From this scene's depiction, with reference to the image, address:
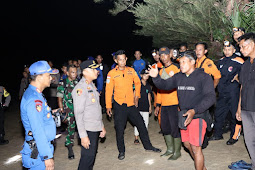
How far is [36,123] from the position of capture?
2924mm

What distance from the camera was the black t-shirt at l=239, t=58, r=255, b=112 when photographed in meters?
3.97

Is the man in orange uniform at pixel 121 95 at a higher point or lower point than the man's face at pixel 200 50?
lower

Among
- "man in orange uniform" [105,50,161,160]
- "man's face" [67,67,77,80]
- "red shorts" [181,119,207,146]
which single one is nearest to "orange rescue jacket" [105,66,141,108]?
"man in orange uniform" [105,50,161,160]

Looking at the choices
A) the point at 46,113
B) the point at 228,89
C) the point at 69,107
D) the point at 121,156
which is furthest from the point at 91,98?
the point at 228,89

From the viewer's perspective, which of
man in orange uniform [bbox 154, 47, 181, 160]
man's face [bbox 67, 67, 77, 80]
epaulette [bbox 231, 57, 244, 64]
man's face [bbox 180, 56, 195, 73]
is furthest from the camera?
epaulette [bbox 231, 57, 244, 64]

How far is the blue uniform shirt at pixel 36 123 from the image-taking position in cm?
293

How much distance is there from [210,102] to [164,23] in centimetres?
505

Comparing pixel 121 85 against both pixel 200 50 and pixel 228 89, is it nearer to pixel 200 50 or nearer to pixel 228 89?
pixel 200 50

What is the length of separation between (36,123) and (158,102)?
10.8ft

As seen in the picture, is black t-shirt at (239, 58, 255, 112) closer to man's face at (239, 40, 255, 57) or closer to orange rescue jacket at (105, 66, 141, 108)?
man's face at (239, 40, 255, 57)

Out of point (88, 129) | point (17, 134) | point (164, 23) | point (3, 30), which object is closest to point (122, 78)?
point (88, 129)

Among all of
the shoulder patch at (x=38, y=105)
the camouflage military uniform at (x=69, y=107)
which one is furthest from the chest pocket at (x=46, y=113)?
the camouflage military uniform at (x=69, y=107)

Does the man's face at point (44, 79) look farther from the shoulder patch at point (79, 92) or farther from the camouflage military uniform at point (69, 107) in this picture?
the camouflage military uniform at point (69, 107)

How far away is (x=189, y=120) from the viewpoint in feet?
12.0
